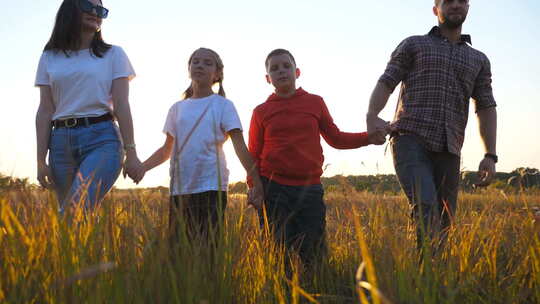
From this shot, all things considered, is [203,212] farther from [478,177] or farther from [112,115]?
[478,177]

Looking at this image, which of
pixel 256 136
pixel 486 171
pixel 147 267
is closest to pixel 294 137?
pixel 256 136

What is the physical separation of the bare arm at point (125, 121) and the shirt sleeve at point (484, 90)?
2.59m

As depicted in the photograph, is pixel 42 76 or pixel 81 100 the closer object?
pixel 81 100

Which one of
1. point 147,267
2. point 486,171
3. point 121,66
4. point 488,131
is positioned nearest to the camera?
point 147,267

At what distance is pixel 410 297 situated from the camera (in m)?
1.70

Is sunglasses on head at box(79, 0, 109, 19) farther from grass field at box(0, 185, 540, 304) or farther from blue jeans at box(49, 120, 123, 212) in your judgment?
grass field at box(0, 185, 540, 304)

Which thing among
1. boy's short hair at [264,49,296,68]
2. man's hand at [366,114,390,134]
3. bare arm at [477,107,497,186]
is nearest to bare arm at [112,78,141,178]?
boy's short hair at [264,49,296,68]

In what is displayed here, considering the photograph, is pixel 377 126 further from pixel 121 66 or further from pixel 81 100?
pixel 81 100

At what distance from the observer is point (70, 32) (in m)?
3.14

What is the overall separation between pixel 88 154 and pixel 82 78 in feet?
1.59

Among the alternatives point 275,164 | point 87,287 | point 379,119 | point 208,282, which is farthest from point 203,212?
point 87,287

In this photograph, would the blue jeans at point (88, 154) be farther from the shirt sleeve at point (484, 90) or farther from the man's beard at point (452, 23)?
the shirt sleeve at point (484, 90)

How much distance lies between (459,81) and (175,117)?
2119 millimetres

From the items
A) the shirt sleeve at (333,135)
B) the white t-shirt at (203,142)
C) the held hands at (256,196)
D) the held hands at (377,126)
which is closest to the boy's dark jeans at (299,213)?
the held hands at (256,196)
